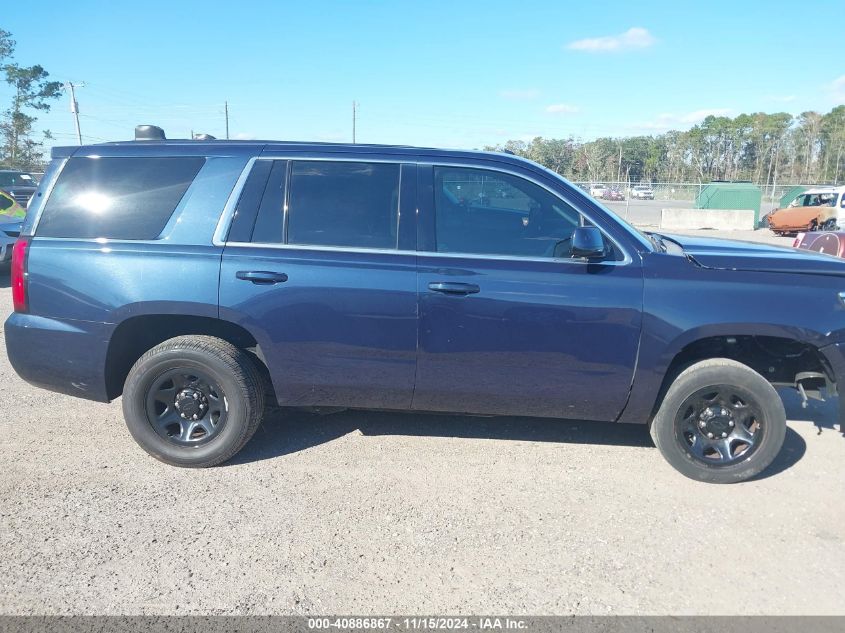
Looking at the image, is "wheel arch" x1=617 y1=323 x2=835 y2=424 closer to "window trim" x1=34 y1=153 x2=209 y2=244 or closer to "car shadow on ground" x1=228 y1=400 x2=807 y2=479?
"car shadow on ground" x1=228 y1=400 x2=807 y2=479

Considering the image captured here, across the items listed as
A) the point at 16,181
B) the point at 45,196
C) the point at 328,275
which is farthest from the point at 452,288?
the point at 16,181

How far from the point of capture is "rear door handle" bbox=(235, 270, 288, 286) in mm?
3566

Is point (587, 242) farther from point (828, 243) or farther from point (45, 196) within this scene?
point (828, 243)

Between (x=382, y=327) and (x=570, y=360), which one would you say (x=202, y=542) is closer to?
(x=382, y=327)

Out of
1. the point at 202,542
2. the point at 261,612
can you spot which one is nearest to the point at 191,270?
the point at 202,542

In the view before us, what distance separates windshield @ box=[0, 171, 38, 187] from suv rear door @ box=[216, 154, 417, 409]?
20.9 m

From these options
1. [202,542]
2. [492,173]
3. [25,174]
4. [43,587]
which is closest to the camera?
[43,587]

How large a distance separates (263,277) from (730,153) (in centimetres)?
8318

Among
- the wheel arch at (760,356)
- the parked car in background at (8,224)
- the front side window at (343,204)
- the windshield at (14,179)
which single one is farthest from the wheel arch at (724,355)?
the windshield at (14,179)

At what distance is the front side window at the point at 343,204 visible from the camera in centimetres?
365

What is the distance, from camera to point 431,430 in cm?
436

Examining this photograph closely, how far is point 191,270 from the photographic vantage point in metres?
3.60

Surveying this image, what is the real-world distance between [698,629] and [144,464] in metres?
3.25

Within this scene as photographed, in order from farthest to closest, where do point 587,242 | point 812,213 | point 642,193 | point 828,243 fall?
point 642,193 → point 812,213 → point 828,243 → point 587,242
